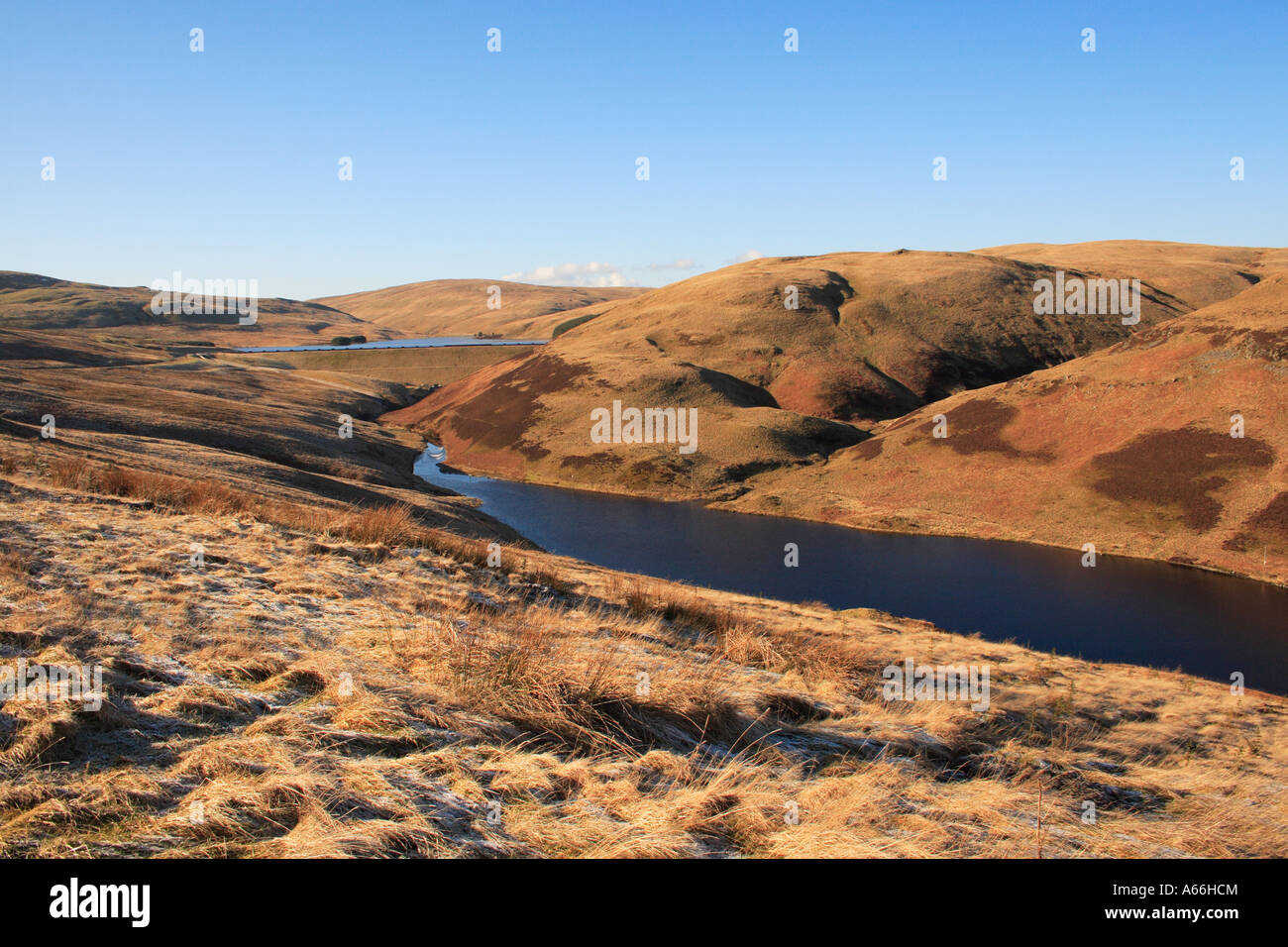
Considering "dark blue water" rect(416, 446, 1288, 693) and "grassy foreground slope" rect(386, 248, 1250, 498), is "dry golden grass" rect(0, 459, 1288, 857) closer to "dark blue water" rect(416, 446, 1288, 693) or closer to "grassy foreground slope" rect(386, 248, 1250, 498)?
"dark blue water" rect(416, 446, 1288, 693)

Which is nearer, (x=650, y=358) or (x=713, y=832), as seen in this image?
(x=713, y=832)

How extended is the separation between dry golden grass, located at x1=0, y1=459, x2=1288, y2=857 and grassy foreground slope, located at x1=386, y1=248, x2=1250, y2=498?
2325 inches

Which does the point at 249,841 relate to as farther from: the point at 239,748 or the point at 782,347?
the point at 782,347

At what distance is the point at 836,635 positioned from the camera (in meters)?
18.2

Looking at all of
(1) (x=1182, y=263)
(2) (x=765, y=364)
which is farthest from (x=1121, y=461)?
(1) (x=1182, y=263)

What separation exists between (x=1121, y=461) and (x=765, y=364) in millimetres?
55871

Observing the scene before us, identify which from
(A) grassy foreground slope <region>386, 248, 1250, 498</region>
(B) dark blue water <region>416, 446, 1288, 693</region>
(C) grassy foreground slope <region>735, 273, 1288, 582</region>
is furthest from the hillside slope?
(B) dark blue water <region>416, 446, 1288, 693</region>

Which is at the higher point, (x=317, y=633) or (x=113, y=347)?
(x=113, y=347)

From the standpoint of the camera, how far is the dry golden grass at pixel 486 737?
546 centimetres

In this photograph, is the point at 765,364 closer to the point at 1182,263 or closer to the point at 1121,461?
the point at 1121,461

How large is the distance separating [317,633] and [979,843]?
842cm

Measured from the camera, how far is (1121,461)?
58.2 meters
